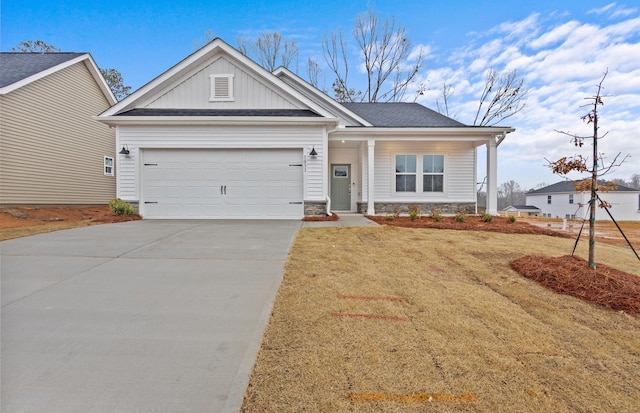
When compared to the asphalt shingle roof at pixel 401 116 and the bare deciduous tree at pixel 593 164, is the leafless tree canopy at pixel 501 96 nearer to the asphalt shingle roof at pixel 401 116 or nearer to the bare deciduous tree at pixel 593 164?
the asphalt shingle roof at pixel 401 116

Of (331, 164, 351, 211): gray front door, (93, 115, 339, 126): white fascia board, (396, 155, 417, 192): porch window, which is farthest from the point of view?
(331, 164, 351, 211): gray front door

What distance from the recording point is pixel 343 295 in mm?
3480

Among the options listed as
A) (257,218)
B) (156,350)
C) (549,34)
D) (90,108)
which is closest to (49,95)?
(90,108)

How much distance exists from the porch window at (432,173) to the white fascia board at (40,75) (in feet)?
52.2

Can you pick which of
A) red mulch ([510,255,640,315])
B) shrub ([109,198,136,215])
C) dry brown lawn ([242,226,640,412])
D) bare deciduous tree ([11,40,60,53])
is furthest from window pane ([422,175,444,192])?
bare deciduous tree ([11,40,60,53])

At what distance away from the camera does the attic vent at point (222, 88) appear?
1038 cm

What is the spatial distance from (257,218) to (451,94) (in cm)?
2169

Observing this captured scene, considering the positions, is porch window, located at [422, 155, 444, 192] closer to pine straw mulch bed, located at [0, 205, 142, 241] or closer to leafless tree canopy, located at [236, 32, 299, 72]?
pine straw mulch bed, located at [0, 205, 142, 241]

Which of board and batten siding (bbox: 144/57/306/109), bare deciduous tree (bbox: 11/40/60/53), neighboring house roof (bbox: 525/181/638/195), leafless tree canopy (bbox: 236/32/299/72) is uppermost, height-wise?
leafless tree canopy (bbox: 236/32/299/72)

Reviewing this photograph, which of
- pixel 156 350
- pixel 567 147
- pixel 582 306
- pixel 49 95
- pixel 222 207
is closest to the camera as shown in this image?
pixel 156 350

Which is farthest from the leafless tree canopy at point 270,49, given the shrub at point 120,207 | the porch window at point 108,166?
the shrub at point 120,207

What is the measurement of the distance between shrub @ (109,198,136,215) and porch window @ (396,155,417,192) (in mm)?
9818

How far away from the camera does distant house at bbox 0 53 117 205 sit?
11508 mm

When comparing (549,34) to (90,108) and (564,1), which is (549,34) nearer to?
(564,1)
